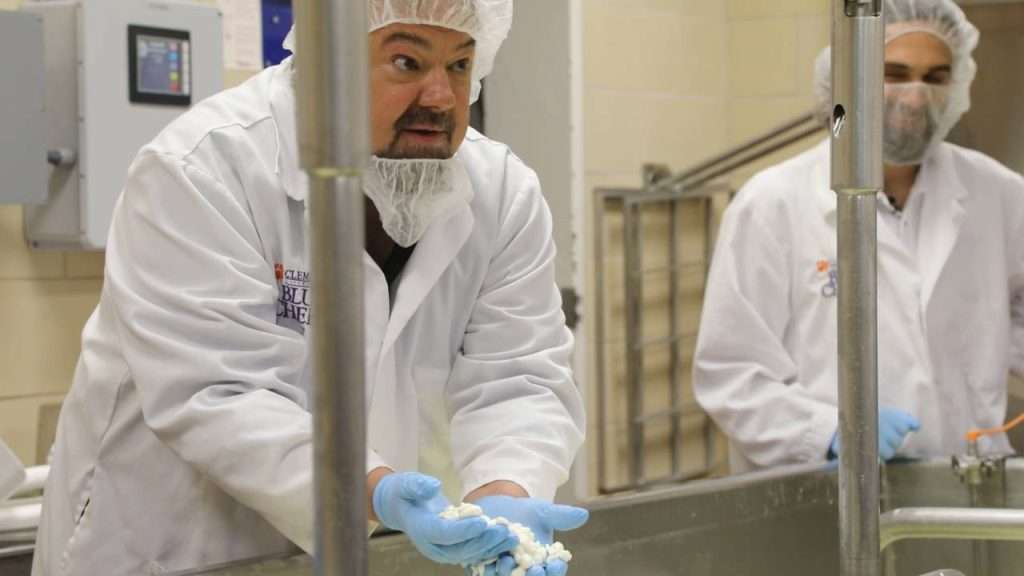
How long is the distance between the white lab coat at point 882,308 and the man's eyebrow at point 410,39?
3.25 feet

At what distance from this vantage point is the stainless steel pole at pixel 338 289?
0.56m

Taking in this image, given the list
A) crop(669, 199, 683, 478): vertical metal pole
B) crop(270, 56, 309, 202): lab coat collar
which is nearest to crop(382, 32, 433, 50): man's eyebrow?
crop(270, 56, 309, 202): lab coat collar

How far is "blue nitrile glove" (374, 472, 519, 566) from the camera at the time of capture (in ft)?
3.14

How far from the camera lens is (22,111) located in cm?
200

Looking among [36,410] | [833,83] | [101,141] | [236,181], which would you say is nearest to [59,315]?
[36,410]

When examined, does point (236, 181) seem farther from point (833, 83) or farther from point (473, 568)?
point (833, 83)

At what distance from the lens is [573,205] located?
9.65ft

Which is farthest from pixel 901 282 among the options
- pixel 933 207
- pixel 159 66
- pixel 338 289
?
pixel 338 289

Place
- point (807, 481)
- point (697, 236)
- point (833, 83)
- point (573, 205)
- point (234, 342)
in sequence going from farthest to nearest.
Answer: point (697, 236), point (573, 205), point (807, 481), point (234, 342), point (833, 83)

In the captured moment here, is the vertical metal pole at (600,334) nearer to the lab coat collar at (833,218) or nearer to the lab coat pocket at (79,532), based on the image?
the lab coat collar at (833,218)

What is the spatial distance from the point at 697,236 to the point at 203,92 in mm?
1494

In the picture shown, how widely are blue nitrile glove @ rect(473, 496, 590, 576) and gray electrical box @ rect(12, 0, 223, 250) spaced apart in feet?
3.75

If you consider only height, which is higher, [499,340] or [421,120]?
[421,120]

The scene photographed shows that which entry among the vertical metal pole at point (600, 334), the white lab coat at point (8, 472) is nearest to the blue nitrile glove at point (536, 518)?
the white lab coat at point (8, 472)
